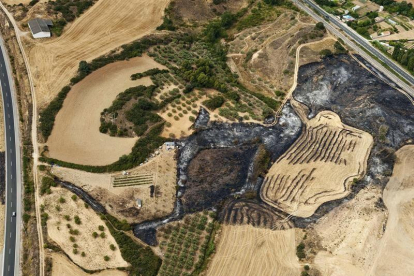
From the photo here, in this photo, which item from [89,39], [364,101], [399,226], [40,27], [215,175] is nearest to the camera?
[399,226]

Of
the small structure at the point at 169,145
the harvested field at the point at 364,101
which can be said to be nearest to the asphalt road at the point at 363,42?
the harvested field at the point at 364,101

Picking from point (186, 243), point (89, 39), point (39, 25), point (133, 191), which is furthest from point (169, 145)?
point (39, 25)

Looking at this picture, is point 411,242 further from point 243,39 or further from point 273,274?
point 243,39

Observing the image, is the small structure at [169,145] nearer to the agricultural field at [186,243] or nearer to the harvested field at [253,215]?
the agricultural field at [186,243]

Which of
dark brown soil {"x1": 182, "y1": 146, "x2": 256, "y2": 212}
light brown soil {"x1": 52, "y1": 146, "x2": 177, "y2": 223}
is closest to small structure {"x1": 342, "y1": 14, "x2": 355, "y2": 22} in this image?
dark brown soil {"x1": 182, "y1": 146, "x2": 256, "y2": 212}

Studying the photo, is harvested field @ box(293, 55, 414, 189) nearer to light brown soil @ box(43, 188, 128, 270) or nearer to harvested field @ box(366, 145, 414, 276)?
harvested field @ box(366, 145, 414, 276)

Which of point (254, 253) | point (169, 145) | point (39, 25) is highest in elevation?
point (39, 25)

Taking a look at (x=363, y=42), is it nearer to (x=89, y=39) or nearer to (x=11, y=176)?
(x=89, y=39)

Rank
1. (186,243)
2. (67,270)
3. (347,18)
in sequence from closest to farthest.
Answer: (67,270)
(186,243)
(347,18)
